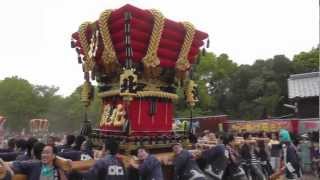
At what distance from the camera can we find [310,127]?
13688mm

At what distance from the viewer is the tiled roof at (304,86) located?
1681 centimetres

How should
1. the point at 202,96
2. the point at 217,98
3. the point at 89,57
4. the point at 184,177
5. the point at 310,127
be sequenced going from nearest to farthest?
the point at 184,177 → the point at 89,57 → the point at 310,127 → the point at 202,96 → the point at 217,98

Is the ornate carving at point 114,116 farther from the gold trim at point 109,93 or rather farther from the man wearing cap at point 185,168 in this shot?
the man wearing cap at point 185,168

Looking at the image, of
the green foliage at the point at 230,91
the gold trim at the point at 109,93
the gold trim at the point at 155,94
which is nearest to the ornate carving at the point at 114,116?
the gold trim at the point at 109,93

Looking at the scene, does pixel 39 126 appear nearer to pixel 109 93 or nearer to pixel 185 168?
pixel 109 93

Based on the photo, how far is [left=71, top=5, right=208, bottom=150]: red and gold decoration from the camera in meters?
5.63

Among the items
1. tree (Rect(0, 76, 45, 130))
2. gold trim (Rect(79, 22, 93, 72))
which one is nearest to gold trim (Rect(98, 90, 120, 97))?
gold trim (Rect(79, 22, 93, 72))

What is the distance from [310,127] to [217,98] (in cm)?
1774

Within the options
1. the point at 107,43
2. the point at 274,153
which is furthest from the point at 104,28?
the point at 274,153

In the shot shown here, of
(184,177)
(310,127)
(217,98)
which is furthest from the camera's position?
(217,98)

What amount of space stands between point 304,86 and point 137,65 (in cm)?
1410

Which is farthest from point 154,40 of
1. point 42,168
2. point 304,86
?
point 304,86

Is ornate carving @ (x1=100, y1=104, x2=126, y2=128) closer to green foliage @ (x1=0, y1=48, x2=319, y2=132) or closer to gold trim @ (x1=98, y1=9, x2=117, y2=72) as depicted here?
gold trim @ (x1=98, y1=9, x2=117, y2=72)

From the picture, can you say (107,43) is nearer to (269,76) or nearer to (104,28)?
(104,28)
